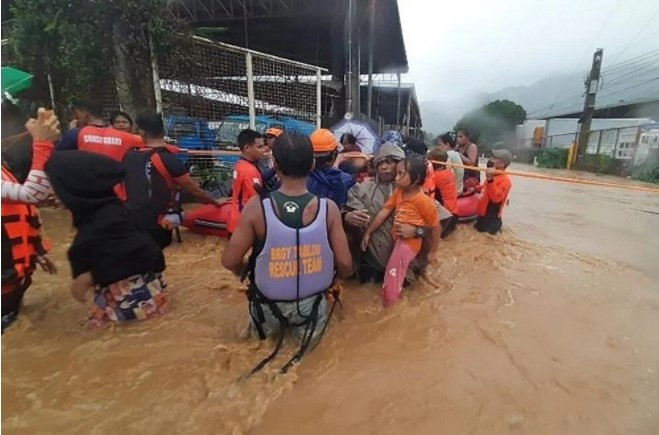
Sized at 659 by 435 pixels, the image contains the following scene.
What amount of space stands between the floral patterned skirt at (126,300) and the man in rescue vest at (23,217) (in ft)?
1.66

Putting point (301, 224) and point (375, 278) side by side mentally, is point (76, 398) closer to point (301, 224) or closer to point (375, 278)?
point (301, 224)

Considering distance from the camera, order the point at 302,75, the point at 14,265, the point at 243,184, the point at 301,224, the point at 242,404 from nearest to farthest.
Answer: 1. the point at 242,404
2. the point at 301,224
3. the point at 14,265
4. the point at 243,184
5. the point at 302,75

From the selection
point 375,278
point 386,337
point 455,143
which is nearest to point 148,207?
point 375,278

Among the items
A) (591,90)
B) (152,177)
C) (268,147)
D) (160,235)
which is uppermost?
(591,90)

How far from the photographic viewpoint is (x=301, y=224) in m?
2.21

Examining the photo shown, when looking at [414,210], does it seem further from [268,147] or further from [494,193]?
[494,193]

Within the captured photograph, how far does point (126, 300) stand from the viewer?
2734mm

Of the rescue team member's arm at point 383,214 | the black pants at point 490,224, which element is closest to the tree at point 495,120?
the black pants at point 490,224

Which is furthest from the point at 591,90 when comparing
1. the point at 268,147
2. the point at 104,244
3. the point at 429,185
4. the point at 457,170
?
the point at 104,244

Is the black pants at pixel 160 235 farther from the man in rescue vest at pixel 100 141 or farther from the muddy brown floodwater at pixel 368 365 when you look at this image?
the man in rescue vest at pixel 100 141

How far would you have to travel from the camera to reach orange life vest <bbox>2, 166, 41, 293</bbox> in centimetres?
256

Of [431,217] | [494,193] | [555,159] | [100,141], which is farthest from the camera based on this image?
[555,159]

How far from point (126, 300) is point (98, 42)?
4.53 m

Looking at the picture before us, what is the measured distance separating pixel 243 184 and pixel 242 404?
2.32m
